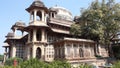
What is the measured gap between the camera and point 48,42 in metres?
25.7

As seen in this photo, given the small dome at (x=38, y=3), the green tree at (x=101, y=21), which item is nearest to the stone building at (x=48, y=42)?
the small dome at (x=38, y=3)

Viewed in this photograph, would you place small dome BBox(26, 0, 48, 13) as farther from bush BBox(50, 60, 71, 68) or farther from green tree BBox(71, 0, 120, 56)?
bush BBox(50, 60, 71, 68)

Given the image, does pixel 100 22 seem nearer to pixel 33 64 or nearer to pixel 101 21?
pixel 101 21

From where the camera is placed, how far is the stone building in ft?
71.5

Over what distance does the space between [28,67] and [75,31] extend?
20252 millimetres

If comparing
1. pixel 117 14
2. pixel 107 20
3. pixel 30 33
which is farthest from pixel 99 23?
pixel 30 33

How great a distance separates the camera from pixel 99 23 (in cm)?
2466

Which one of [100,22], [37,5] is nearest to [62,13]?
[37,5]

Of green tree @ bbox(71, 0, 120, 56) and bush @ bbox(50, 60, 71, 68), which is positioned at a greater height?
green tree @ bbox(71, 0, 120, 56)

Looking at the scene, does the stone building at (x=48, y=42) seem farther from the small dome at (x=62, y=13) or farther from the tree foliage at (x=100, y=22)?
the tree foliage at (x=100, y=22)

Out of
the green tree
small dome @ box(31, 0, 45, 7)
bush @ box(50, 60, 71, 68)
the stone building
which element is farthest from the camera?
small dome @ box(31, 0, 45, 7)

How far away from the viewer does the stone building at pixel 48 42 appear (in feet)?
71.5

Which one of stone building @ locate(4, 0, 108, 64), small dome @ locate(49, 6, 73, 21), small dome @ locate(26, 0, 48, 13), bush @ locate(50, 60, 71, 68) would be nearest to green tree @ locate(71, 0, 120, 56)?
stone building @ locate(4, 0, 108, 64)

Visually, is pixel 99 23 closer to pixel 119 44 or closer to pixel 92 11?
pixel 92 11
